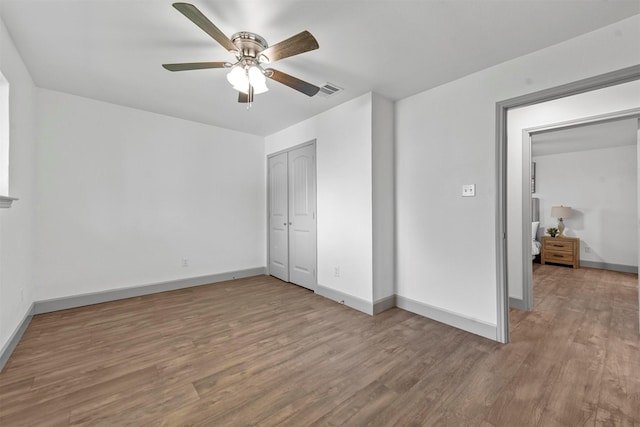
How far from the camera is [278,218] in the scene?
187 inches

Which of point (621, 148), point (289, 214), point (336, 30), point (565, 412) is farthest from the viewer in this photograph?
point (621, 148)

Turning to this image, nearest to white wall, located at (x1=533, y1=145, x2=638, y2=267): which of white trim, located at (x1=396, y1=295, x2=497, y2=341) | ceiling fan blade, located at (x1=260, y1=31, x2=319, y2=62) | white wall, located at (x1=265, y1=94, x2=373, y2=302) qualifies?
white trim, located at (x1=396, y1=295, x2=497, y2=341)

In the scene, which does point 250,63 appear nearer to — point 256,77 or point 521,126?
point 256,77

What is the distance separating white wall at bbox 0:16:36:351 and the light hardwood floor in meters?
0.34

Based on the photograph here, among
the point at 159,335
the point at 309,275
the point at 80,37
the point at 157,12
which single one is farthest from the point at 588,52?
the point at 159,335

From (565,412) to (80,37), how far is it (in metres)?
4.21

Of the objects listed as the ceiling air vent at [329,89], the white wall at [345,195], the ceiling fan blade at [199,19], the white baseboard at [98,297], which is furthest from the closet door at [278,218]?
the ceiling fan blade at [199,19]

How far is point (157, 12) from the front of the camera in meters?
1.83

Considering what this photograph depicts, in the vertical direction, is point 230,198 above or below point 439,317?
above

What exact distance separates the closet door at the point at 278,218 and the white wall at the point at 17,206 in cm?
296

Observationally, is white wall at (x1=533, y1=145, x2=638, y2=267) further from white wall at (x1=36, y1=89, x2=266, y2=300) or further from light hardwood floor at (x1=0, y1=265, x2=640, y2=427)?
white wall at (x1=36, y1=89, x2=266, y2=300)

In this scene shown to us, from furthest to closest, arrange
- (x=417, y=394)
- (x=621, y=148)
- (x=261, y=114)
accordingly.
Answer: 1. (x=621, y=148)
2. (x=261, y=114)
3. (x=417, y=394)

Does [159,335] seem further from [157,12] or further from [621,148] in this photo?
[621,148]

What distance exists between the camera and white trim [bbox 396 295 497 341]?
253cm
